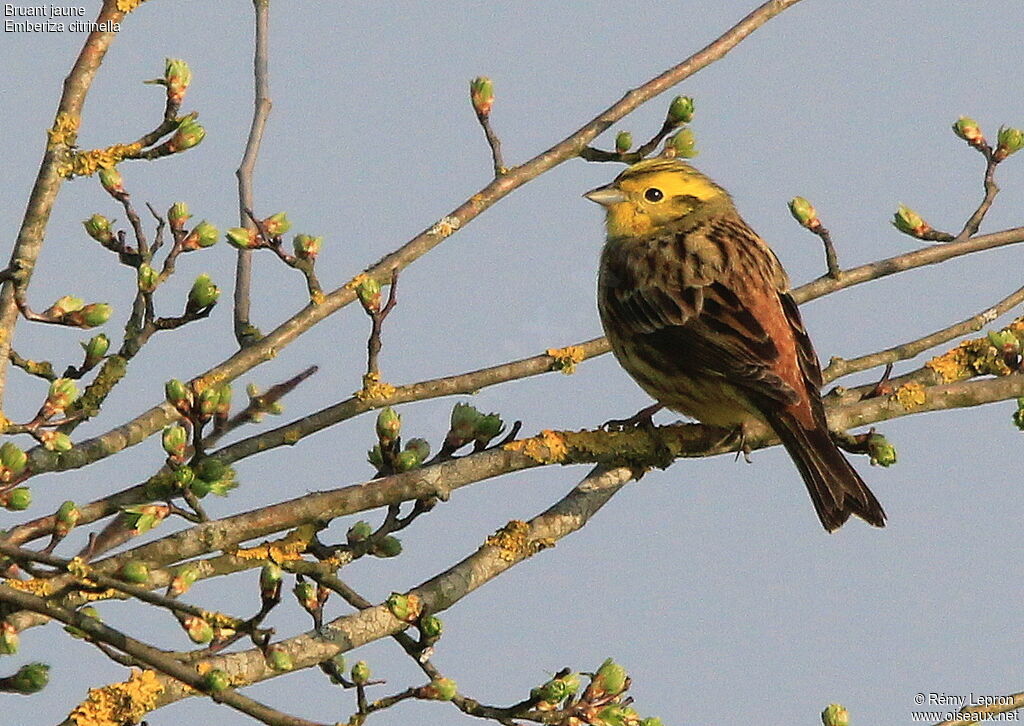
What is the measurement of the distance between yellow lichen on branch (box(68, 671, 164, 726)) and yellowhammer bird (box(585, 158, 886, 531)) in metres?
2.58

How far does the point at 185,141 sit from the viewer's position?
16.0 feet

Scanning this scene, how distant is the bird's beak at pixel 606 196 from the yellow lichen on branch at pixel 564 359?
5.82 ft

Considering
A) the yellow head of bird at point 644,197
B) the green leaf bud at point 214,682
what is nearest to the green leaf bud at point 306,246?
the green leaf bud at point 214,682

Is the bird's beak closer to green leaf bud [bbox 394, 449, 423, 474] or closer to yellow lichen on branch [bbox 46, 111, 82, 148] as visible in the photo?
green leaf bud [bbox 394, 449, 423, 474]

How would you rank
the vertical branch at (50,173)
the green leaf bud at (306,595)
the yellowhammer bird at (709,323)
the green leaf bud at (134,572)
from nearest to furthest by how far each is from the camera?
the green leaf bud at (134,572), the green leaf bud at (306,595), the vertical branch at (50,173), the yellowhammer bird at (709,323)

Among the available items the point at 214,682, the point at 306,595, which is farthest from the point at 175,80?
the point at 214,682

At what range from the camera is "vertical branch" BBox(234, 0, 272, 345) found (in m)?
5.36

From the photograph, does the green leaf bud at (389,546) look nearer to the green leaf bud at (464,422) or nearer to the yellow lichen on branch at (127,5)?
the green leaf bud at (464,422)

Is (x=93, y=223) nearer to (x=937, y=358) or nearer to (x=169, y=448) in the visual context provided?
(x=169, y=448)

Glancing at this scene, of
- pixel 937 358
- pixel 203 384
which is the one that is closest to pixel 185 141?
pixel 203 384

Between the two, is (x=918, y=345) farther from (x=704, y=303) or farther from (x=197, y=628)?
(x=197, y=628)

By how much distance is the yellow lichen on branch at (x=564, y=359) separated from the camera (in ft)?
18.0

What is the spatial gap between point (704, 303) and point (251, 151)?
1.98 metres

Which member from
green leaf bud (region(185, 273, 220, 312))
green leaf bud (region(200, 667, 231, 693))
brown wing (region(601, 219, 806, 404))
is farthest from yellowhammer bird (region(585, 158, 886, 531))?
green leaf bud (region(200, 667, 231, 693))
